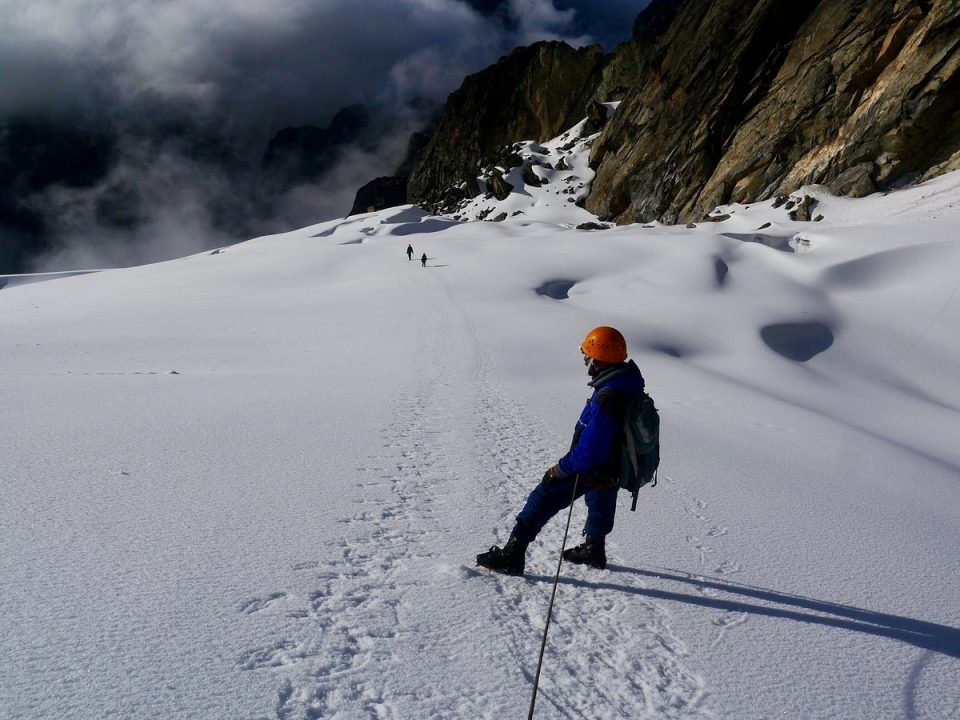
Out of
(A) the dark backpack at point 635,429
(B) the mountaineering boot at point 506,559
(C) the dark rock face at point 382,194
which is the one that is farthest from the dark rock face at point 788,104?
(C) the dark rock face at point 382,194

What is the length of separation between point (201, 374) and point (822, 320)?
17.0 m

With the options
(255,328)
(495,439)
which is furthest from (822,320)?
(255,328)

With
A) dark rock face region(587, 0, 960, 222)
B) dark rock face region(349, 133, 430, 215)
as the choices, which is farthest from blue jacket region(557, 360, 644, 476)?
dark rock face region(349, 133, 430, 215)

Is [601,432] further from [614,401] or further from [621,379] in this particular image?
[621,379]

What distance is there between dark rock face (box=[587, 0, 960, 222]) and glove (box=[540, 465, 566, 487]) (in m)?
37.5

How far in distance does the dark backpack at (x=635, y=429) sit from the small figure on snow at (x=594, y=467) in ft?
0.07

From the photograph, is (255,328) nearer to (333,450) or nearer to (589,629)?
(333,450)

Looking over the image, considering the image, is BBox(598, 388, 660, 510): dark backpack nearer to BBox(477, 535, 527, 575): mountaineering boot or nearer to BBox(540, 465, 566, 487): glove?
BBox(540, 465, 566, 487): glove

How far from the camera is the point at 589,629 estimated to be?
319 centimetres

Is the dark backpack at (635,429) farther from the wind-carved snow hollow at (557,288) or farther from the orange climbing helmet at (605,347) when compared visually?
the wind-carved snow hollow at (557,288)

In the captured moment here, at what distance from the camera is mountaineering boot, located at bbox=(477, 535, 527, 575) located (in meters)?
3.66

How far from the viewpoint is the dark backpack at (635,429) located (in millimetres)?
3512

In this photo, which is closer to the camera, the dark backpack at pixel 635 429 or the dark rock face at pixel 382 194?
the dark backpack at pixel 635 429

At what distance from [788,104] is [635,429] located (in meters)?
45.7
